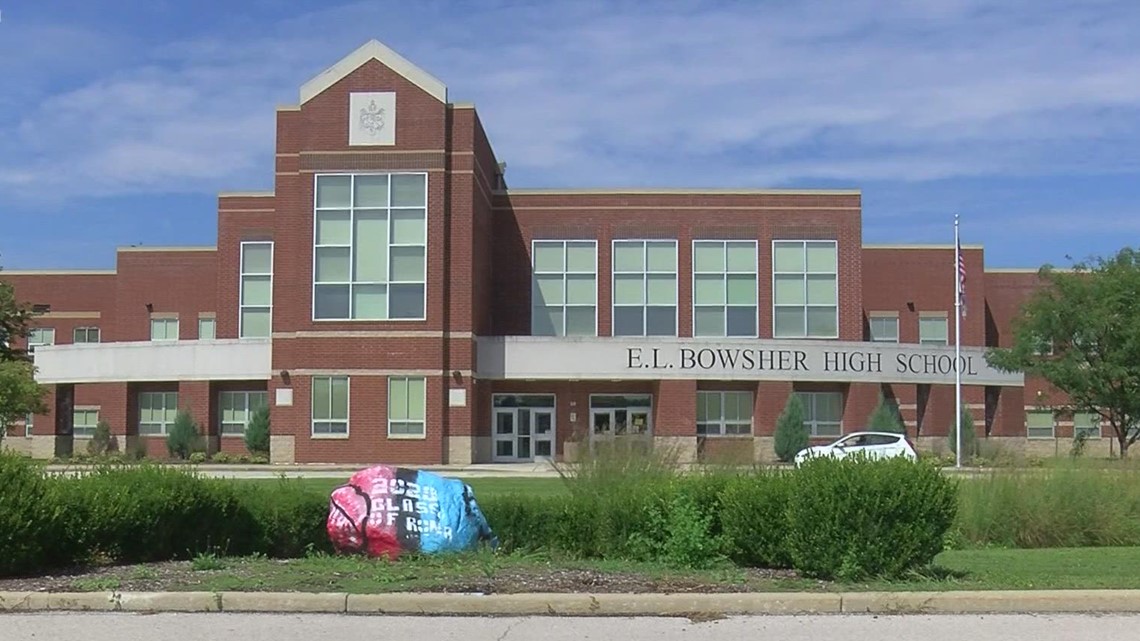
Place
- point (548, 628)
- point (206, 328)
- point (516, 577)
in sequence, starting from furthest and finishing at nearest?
point (206, 328) → point (516, 577) → point (548, 628)

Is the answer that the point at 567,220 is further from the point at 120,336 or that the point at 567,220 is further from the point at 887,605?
the point at 887,605

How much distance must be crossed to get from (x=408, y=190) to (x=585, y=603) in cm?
3437

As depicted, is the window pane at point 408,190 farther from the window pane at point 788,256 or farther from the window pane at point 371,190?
the window pane at point 788,256

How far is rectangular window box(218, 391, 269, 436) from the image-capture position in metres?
50.9

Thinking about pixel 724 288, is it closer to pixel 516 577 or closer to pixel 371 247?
pixel 371 247

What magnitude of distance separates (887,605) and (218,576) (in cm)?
624

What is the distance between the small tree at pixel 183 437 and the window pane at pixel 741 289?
867 inches

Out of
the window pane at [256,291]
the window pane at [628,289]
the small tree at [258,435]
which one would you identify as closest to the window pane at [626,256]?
the window pane at [628,289]

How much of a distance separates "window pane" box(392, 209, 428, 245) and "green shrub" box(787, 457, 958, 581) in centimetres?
3284

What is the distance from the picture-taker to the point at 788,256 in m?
50.1

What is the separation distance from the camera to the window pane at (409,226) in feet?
143

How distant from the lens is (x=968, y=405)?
174ft

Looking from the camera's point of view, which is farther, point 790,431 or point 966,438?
point 966,438

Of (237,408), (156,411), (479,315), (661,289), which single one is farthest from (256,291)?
(661,289)
